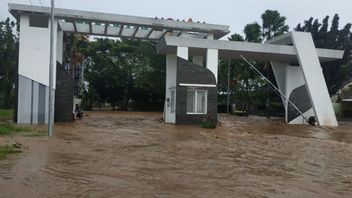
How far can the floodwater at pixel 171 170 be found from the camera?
8.20 metres

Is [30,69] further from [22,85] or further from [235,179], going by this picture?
[235,179]

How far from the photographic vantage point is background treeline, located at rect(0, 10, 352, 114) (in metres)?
44.7

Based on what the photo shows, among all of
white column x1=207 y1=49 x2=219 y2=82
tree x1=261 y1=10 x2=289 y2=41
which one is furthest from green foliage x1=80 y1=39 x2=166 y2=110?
white column x1=207 y1=49 x2=219 y2=82

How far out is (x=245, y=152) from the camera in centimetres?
1488

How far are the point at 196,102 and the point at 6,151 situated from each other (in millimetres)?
16786

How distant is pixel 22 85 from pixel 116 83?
31.1 m

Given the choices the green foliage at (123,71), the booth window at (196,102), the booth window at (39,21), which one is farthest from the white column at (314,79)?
the green foliage at (123,71)

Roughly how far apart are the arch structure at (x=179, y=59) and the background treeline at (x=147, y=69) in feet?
39.0

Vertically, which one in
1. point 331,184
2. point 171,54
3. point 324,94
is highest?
point 171,54

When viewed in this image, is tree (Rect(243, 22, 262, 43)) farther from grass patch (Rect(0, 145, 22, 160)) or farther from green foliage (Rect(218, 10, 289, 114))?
grass patch (Rect(0, 145, 22, 160))

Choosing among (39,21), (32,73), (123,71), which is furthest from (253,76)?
(32,73)

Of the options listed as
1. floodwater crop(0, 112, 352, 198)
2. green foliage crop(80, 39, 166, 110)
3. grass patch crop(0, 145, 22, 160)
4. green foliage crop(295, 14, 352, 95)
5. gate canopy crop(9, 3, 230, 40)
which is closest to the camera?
floodwater crop(0, 112, 352, 198)

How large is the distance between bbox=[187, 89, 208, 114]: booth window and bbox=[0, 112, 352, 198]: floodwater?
11021 mm

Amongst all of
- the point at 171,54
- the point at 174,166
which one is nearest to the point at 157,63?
the point at 171,54
